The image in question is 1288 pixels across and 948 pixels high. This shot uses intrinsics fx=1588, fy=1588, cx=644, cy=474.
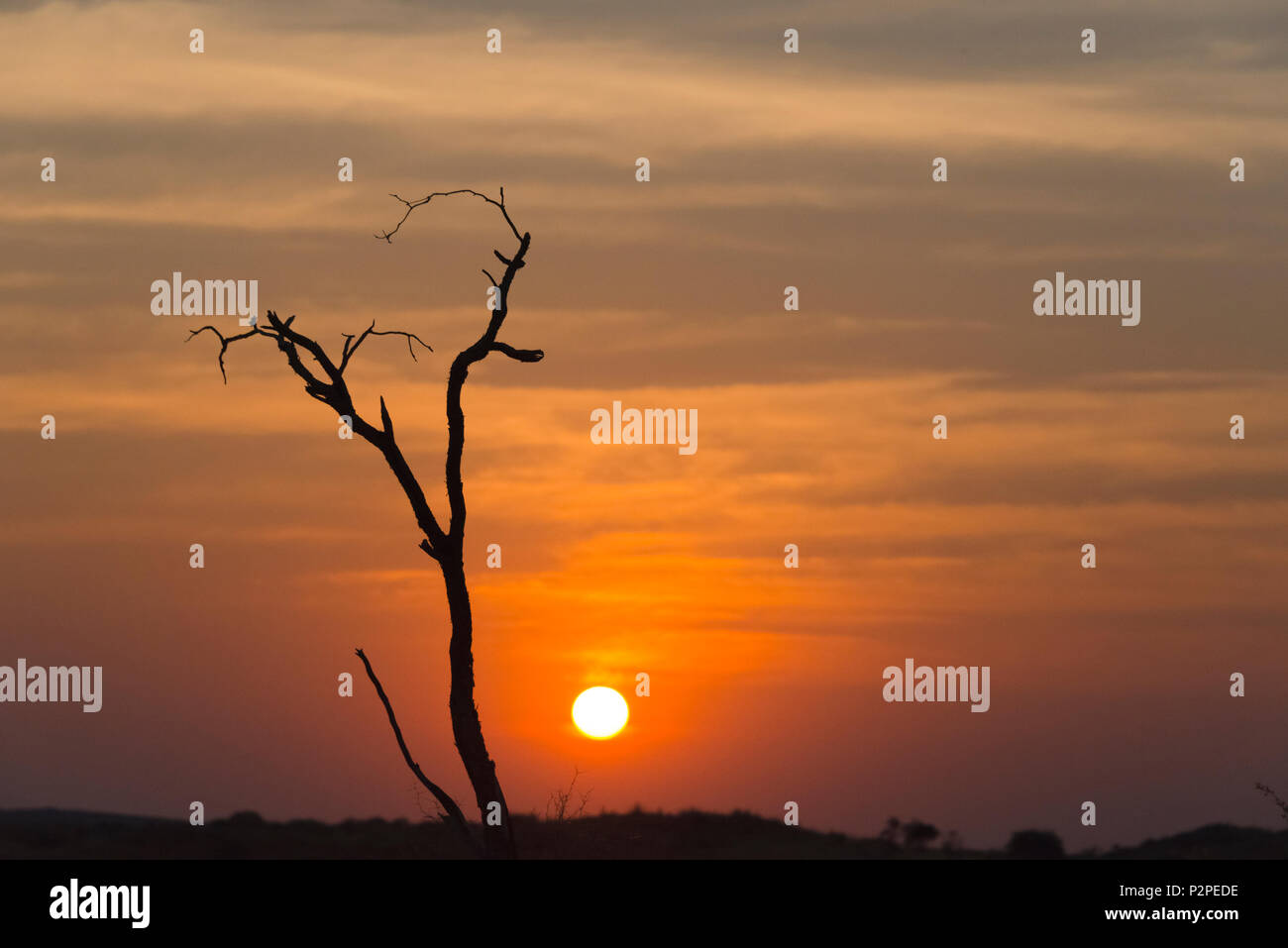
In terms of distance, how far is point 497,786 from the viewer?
2097 cm

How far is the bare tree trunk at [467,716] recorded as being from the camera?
2080 centimetres

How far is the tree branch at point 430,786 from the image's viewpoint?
802 inches

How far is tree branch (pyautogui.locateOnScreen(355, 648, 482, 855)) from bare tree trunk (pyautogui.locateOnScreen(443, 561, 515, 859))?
324 mm

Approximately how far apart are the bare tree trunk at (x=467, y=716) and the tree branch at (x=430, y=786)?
324mm

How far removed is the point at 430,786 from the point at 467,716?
1.01 m

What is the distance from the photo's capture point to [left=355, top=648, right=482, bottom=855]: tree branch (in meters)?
20.4

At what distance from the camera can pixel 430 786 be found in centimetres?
2078

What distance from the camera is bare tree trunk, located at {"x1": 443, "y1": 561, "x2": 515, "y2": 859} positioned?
20.8m

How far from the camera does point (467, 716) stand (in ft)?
68.7
